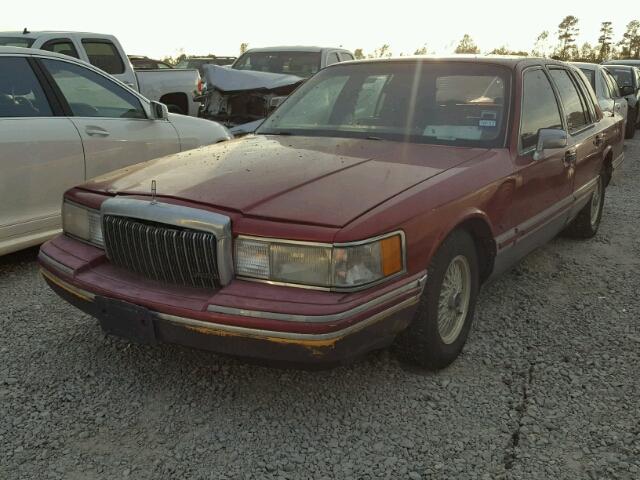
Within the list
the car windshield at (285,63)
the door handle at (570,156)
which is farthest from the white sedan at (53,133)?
the car windshield at (285,63)

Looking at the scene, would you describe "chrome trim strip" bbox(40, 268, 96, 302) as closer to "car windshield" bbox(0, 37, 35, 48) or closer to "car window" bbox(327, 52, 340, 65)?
"car windshield" bbox(0, 37, 35, 48)

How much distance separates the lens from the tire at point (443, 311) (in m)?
2.90

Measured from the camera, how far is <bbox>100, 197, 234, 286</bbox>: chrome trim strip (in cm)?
256

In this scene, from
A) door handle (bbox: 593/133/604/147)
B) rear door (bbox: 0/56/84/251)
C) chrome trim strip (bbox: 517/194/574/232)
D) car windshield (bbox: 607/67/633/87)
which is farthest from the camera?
car windshield (bbox: 607/67/633/87)

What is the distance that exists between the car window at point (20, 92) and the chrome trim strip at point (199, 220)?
2.26 metres

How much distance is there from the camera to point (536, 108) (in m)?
4.05

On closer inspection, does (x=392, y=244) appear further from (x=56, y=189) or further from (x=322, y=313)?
(x=56, y=189)

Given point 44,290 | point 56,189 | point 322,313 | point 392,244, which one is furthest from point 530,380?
point 56,189

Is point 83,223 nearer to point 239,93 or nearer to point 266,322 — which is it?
point 266,322

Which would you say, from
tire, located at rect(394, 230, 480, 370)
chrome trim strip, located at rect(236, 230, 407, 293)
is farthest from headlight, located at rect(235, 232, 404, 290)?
tire, located at rect(394, 230, 480, 370)

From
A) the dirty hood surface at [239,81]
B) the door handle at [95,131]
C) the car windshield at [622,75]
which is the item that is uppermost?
the dirty hood surface at [239,81]

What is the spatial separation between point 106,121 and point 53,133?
53cm

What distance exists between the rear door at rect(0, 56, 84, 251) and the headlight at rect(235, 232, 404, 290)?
2467 mm

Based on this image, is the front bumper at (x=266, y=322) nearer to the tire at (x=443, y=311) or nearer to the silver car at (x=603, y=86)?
the tire at (x=443, y=311)
